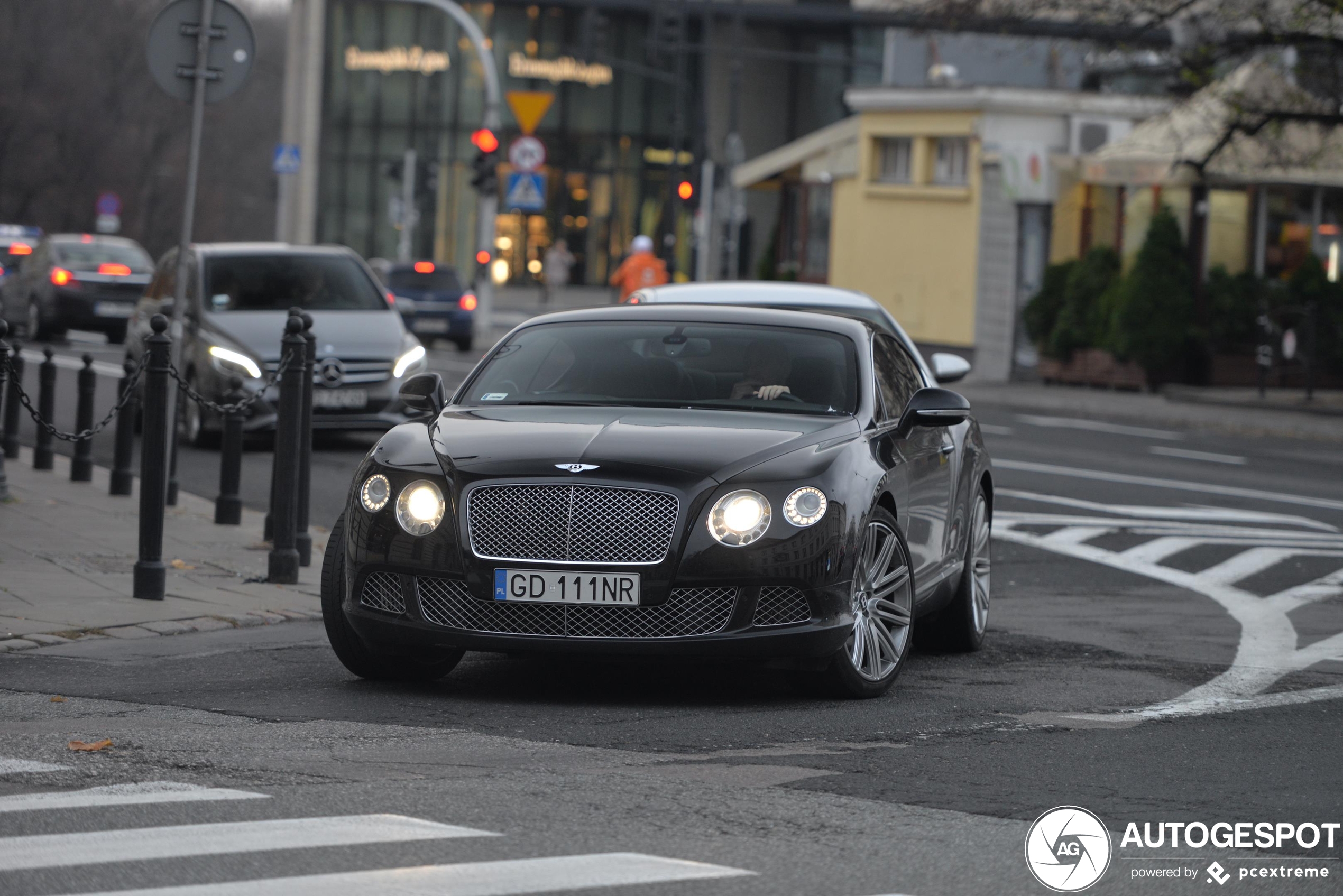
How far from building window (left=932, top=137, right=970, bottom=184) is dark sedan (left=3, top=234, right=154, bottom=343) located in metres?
13.4

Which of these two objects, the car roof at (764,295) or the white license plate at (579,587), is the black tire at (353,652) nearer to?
the white license plate at (579,587)

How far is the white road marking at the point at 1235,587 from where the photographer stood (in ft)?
24.7

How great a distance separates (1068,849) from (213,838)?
202cm

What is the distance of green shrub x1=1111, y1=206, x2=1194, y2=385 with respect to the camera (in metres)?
30.5

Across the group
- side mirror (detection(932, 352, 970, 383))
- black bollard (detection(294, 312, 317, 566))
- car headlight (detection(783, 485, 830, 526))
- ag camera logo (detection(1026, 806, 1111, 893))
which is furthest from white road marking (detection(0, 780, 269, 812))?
side mirror (detection(932, 352, 970, 383))

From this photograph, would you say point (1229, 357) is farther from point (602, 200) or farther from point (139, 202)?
point (139, 202)

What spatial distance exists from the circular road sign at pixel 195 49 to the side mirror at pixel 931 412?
5.18 metres

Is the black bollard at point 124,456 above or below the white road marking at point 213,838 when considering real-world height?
above

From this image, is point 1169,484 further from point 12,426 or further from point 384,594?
point 384,594

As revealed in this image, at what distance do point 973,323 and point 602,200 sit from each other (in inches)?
1490

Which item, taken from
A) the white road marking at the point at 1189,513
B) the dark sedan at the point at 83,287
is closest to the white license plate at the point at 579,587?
the white road marking at the point at 1189,513

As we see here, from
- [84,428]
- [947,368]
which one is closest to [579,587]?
[947,368]

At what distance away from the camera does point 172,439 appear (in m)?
12.7

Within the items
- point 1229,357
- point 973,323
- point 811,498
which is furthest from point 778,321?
point 973,323
